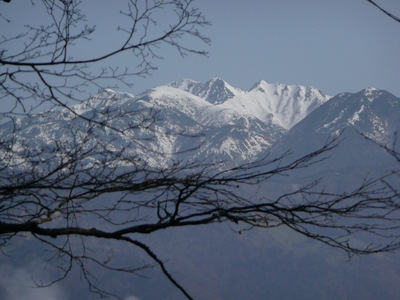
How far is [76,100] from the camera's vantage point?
5.70m

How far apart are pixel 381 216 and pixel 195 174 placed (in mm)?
1479

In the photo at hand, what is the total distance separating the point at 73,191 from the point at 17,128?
0.93m

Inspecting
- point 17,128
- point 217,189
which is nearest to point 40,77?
point 17,128

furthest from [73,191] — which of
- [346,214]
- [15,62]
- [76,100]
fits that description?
[346,214]

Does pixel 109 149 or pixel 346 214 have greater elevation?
pixel 109 149

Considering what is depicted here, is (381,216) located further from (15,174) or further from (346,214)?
(15,174)

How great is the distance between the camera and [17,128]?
5.75m

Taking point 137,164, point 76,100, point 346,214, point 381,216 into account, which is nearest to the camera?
point 381,216

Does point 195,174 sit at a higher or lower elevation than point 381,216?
higher

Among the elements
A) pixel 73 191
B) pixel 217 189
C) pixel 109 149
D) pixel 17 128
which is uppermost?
pixel 17 128

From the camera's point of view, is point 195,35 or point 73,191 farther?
point 195,35

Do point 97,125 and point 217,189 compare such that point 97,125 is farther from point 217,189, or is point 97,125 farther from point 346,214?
point 346,214

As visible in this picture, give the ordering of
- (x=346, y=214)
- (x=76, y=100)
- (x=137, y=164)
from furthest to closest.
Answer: (x=76, y=100) → (x=137, y=164) → (x=346, y=214)

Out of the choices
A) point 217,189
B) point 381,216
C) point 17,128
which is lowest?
point 381,216
